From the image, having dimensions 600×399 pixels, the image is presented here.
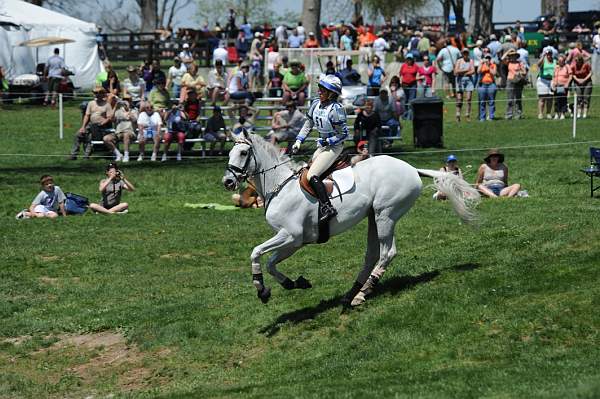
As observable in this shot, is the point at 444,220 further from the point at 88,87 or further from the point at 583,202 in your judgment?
the point at 88,87

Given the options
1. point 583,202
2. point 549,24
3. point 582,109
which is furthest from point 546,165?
point 549,24

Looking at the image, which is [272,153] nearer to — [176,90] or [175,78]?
[176,90]

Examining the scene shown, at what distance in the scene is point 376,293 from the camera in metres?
15.5

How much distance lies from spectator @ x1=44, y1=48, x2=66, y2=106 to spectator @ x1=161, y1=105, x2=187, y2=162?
12.9 meters

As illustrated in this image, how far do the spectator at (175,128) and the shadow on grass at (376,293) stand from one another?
15.5 meters

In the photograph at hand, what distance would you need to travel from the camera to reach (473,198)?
1595 centimetres

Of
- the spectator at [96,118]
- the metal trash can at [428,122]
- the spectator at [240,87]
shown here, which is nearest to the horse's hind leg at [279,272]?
the spectator at [96,118]

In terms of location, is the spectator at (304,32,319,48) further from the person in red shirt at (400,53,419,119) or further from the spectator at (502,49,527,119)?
the spectator at (502,49,527,119)

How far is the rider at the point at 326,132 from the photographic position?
14.8 m

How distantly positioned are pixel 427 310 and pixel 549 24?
4415 cm

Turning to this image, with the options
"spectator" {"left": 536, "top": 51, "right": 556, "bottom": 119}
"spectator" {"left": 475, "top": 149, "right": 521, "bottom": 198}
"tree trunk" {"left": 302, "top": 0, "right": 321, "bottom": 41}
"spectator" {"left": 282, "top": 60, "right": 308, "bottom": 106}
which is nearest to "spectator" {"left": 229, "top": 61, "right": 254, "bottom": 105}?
"spectator" {"left": 282, "top": 60, "right": 308, "bottom": 106}

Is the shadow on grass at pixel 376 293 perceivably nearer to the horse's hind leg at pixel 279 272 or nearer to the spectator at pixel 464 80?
the horse's hind leg at pixel 279 272

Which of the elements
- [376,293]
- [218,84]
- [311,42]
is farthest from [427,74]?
[376,293]

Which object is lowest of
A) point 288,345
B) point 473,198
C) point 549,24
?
point 288,345
